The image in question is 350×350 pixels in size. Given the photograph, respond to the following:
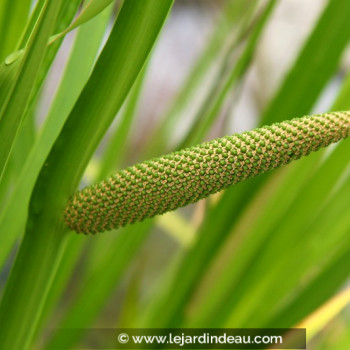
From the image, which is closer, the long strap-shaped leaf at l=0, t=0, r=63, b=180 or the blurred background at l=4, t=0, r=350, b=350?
the long strap-shaped leaf at l=0, t=0, r=63, b=180

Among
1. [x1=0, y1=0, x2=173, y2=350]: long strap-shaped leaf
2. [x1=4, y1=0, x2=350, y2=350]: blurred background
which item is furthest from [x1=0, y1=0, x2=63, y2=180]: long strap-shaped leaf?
[x1=4, y1=0, x2=350, y2=350]: blurred background

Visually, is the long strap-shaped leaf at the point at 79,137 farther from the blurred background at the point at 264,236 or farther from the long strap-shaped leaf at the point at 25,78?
the blurred background at the point at 264,236

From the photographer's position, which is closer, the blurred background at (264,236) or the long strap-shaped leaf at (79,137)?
the long strap-shaped leaf at (79,137)

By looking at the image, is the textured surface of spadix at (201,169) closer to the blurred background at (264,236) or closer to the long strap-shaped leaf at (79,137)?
the long strap-shaped leaf at (79,137)

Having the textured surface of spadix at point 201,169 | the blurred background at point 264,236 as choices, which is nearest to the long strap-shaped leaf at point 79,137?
the textured surface of spadix at point 201,169

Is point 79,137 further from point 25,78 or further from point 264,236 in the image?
point 264,236

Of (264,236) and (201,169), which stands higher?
(201,169)

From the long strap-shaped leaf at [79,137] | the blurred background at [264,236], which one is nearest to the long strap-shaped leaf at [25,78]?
the long strap-shaped leaf at [79,137]

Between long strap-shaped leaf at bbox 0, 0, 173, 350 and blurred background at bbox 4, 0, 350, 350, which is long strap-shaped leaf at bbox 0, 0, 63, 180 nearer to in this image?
long strap-shaped leaf at bbox 0, 0, 173, 350


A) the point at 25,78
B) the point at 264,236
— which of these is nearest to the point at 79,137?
the point at 25,78

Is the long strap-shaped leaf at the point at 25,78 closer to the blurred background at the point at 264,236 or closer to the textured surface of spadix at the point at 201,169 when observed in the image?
the textured surface of spadix at the point at 201,169
